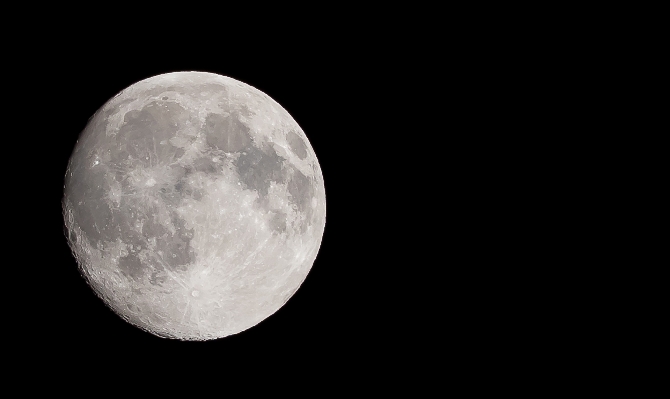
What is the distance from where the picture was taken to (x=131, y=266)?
13.6 feet

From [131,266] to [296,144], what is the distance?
1.63 m

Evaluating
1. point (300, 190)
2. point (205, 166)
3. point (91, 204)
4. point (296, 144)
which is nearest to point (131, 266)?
point (91, 204)

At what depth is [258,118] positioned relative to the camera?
4.45m

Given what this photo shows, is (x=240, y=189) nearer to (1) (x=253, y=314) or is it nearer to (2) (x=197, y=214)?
(2) (x=197, y=214)

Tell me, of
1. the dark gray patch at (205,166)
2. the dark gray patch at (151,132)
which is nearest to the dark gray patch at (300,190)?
the dark gray patch at (205,166)

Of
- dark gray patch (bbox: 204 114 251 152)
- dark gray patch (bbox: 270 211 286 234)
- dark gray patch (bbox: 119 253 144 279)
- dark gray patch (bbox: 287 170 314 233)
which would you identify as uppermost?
dark gray patch (bbox: 204 114 251 152)

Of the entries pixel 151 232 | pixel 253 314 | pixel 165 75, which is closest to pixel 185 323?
pixel 253 314

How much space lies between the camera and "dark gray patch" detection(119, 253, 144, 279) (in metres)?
4.09

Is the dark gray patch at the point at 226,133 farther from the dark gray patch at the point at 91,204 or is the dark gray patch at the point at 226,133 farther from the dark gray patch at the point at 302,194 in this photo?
the dark gray patch at the point at 91,204

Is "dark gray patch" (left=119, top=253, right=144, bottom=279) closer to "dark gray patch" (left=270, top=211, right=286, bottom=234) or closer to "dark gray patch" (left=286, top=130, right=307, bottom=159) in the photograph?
"dark gray patch" (left=270, top=211, right=286, bottom=234)

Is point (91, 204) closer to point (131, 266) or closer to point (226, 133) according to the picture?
point (131, 266)

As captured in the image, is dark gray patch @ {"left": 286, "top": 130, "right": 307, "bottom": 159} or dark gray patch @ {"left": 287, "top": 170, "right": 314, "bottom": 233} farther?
dark gray patch @ {"left": 286, "top": 130, "right": 307, "bottom": 159}

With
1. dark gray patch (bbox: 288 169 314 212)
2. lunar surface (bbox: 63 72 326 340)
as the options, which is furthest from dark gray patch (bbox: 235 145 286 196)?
dark gray patch (bbox: 288 169 314 212)

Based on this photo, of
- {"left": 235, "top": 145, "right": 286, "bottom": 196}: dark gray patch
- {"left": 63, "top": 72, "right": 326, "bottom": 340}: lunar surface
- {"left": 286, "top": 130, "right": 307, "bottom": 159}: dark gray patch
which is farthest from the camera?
{"left": 286, "top": 130, "right": 307, "bottom": 159}: dark gray patch
